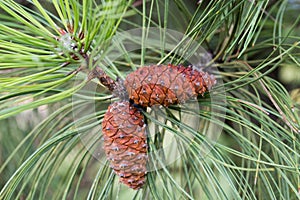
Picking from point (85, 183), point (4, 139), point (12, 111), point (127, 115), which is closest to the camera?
point (12, 111)

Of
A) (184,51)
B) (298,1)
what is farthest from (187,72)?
(298,1)

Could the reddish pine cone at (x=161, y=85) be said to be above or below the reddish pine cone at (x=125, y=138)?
→ above

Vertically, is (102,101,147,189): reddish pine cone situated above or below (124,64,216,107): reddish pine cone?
below

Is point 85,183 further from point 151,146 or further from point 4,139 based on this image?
point 151,146
